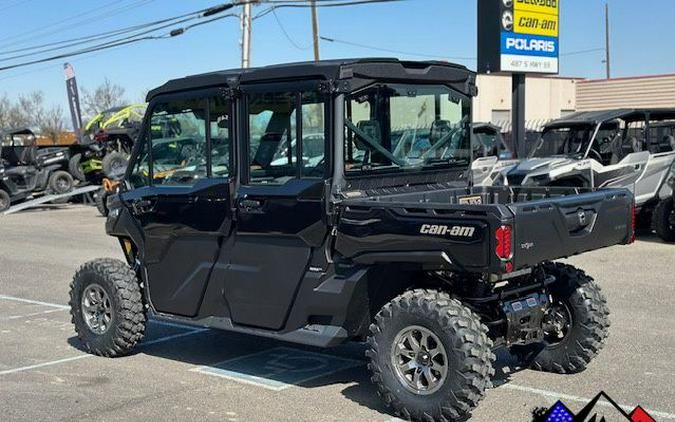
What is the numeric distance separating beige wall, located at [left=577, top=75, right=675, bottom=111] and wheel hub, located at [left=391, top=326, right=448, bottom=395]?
3436 cm

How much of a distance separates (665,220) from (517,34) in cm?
723

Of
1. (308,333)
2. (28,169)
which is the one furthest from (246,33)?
(308,333)

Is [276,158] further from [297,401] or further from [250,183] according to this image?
[297,401]

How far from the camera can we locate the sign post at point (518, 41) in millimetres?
18938

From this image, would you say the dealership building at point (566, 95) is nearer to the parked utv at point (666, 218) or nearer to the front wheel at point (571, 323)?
the parked utv at point (666, 218)

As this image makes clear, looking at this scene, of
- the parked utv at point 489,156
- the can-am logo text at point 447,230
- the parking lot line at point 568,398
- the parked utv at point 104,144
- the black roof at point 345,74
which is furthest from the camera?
the parked utv at point 104,144

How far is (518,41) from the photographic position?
63.4 feet

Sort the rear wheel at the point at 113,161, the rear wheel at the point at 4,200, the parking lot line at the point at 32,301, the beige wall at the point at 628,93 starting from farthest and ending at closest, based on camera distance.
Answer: the beige wall at the point at 628,93
the rear wheel at the point at 4,200
the rear wheel at the point at 113,161
the parking lot line at the point at 32,301

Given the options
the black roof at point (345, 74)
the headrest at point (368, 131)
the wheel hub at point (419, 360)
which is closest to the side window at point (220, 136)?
the black roof at point (345, 74)

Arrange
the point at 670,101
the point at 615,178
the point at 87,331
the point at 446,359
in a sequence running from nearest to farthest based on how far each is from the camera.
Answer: the point at 446,359
the point at 87,331
the point at 615,178
the point at 670,101

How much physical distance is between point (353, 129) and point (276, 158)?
68cm

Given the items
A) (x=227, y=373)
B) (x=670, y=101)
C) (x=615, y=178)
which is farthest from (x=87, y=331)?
(x=670, y=101)

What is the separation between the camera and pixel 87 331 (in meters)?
7.20

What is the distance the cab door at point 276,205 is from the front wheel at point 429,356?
0.85m
